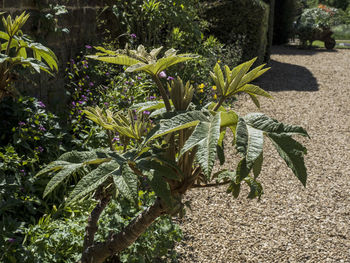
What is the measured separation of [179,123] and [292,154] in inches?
12.7

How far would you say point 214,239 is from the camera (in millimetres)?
2998

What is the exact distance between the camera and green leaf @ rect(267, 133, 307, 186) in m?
1.08

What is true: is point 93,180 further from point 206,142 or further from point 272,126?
point 272,126

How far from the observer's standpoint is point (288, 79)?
842cm

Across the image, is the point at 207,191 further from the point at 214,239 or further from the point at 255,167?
the point at 255,167

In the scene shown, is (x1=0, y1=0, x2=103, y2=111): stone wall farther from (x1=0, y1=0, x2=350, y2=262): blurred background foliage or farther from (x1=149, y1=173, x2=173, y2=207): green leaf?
(x1=149, y1=173, x2=173, y2=207): green leaf

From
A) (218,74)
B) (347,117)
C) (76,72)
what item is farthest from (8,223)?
(347,117)

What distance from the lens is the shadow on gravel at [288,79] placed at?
25.4 ft

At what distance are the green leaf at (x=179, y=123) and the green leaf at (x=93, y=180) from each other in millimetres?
155

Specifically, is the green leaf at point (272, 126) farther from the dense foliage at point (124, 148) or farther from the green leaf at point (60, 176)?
the green leaf at point (60, 176)

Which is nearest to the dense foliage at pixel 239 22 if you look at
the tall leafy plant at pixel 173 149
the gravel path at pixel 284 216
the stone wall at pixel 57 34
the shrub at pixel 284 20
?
the gravel path at pixel 284 216

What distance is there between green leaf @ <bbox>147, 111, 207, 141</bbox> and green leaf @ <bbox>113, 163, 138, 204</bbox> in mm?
123

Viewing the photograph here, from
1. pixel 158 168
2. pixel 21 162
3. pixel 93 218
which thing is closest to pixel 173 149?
pixel 158 168

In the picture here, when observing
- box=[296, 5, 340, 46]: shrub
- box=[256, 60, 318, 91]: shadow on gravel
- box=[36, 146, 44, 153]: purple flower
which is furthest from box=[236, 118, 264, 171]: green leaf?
box=[296, 5, 340, 46]: shrub
